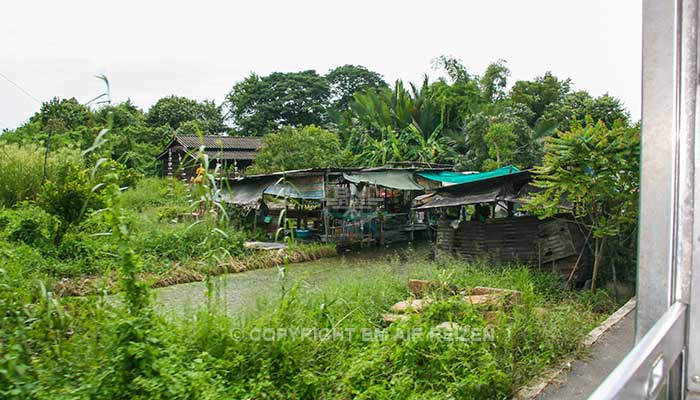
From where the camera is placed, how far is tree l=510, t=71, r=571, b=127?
69.1ft

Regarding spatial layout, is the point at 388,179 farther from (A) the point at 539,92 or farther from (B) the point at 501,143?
(A) the point at 539,92

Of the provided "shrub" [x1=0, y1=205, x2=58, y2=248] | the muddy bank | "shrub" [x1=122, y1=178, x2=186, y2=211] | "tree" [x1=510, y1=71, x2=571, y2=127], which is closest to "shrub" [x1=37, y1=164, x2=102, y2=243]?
"shrub" [x1=0, y1=205, x2=58, y2=248]

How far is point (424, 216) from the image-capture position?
49.5 feet

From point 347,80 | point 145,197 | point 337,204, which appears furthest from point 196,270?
point 347,80

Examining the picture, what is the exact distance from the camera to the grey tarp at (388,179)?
11.6 metres

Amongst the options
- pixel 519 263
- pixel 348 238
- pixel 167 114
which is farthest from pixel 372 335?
pixel 167 114

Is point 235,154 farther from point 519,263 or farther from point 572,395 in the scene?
point 572,395

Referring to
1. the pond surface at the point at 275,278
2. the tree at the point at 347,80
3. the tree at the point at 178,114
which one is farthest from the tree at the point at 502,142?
the tree at the point at 347,80

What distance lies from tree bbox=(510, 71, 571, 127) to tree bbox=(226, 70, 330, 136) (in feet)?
46.8

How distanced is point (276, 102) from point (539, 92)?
16.4 metres

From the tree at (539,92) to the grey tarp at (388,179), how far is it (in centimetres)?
1031

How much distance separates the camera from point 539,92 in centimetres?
2130

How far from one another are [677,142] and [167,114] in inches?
1149

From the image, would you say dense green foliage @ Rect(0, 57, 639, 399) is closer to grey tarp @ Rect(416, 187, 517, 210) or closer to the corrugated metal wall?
the corrugated metal wall
